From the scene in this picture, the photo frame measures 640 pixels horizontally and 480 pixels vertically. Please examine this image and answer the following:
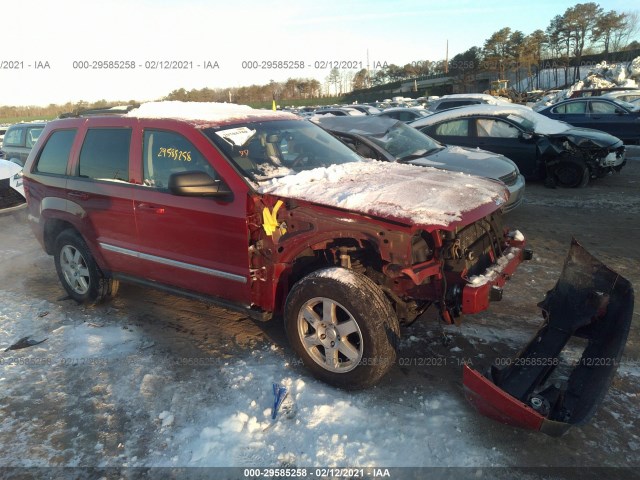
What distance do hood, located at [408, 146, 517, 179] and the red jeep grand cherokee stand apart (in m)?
2.79

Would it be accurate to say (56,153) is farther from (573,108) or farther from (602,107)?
(602,107)

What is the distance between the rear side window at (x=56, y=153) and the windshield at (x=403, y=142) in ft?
14.1

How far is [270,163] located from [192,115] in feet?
2.89

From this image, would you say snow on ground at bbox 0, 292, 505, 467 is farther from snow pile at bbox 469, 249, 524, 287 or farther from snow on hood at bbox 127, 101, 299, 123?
snow on hood at bbox 127, 101, 299, 123

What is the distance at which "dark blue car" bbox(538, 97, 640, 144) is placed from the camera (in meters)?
13.5

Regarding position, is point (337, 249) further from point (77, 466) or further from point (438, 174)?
point (77, 466)

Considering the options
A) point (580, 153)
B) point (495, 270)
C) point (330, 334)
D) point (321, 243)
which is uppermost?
point (321, 243)

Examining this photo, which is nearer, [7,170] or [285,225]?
[285,225]

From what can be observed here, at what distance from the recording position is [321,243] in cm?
324

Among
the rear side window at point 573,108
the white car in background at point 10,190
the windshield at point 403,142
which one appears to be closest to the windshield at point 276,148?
the windshield at point 403,142

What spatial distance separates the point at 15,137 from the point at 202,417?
13.3 m

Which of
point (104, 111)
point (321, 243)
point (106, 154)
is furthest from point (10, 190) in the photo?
point (321, 243)

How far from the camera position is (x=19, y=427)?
122 inches

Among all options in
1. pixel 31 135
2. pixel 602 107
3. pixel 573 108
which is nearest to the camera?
pixel 31 135
